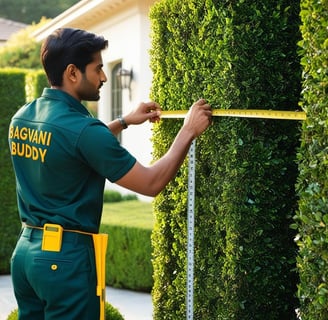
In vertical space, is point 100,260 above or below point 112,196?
above

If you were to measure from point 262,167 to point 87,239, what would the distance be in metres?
0.98

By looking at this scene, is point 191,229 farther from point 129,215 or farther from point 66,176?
point 129,215

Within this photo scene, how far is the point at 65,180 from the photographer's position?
3.67 m

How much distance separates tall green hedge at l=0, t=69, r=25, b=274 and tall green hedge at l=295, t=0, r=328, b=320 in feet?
25.4

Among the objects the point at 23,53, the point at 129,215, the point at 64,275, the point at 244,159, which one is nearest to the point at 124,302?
the point at 129,215

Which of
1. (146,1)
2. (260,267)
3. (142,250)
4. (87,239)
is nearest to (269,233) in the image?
(260,267)

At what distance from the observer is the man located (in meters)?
3.60

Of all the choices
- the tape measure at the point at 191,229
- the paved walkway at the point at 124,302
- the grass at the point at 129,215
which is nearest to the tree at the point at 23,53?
the grass at the point at 129,215

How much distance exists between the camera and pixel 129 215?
34.3ft

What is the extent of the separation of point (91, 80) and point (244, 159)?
2.87 feet

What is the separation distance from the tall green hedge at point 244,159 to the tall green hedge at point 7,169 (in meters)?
6.59

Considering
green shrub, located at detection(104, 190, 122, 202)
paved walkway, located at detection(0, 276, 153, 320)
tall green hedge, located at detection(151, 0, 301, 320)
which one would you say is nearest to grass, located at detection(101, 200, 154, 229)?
paved walkway, located at detection(0, 276, 153, 320)

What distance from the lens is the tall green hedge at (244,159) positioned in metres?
3.92

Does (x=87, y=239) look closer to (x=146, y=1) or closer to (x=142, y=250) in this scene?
(x=142, y=250)
